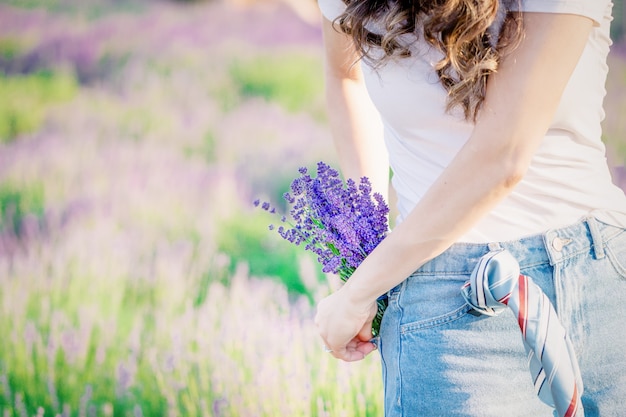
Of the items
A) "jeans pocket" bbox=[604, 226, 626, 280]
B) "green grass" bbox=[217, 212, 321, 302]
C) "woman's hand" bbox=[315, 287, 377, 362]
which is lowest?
"green grass" bbox=[217, 212, 321, 302]

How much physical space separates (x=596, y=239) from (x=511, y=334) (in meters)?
0.22

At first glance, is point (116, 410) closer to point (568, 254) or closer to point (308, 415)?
point (308, 415)

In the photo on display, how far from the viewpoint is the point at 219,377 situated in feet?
8.63

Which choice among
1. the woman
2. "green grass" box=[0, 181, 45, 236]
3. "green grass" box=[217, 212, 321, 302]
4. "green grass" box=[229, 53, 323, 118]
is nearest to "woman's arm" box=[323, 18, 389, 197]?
the woman

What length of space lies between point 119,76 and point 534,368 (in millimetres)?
4529

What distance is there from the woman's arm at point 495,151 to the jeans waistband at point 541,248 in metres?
0.04

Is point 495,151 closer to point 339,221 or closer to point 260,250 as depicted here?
point 339,221

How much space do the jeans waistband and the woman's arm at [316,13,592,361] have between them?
42 millimetres

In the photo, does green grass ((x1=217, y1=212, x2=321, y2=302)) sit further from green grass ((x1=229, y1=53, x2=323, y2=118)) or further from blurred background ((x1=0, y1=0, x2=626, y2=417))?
green grass ((x1=229, y1=53, x2=323, y2=118))

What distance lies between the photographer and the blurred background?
8.78 feet

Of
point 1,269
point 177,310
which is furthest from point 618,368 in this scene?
point 1,269

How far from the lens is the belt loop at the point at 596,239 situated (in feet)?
3.75

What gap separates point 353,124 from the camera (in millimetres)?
1595

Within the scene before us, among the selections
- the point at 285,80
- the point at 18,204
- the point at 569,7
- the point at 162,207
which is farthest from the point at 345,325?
the point at 285,80
